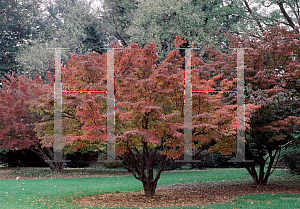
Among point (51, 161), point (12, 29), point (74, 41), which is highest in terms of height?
point (12, 29)

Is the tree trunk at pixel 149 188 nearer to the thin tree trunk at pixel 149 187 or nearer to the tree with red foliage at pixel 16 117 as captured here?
the thin tree trunk at pixel 149 187

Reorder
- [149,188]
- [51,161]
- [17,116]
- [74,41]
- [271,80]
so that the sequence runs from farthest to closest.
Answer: [74,41] → [51,161] → [17,116] → [149,188] → [271,80]

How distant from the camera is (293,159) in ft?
47.8

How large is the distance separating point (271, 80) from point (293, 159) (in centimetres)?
712

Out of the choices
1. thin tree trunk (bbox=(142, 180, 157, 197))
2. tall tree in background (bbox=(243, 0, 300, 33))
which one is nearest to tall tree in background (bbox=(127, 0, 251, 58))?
tall tree in background (bbox=(243, 0, 300, 33))

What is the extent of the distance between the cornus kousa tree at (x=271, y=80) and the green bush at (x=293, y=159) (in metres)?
4.82

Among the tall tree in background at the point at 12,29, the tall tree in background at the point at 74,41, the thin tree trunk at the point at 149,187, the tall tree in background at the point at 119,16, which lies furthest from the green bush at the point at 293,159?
the tall tree in background at the point at 12,29

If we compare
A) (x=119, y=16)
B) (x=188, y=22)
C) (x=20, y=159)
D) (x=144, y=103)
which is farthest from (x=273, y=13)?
(x=20, y=159)

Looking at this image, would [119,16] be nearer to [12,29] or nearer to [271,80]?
[12,29]

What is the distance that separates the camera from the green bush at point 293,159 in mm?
14376

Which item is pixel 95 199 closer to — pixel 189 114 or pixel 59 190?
pixel 59 190

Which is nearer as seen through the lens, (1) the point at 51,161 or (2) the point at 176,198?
(2) the point at 176,198

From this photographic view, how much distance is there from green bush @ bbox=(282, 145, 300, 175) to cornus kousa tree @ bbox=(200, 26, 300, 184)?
4.82 meters

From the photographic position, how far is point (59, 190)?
11.0 metres
